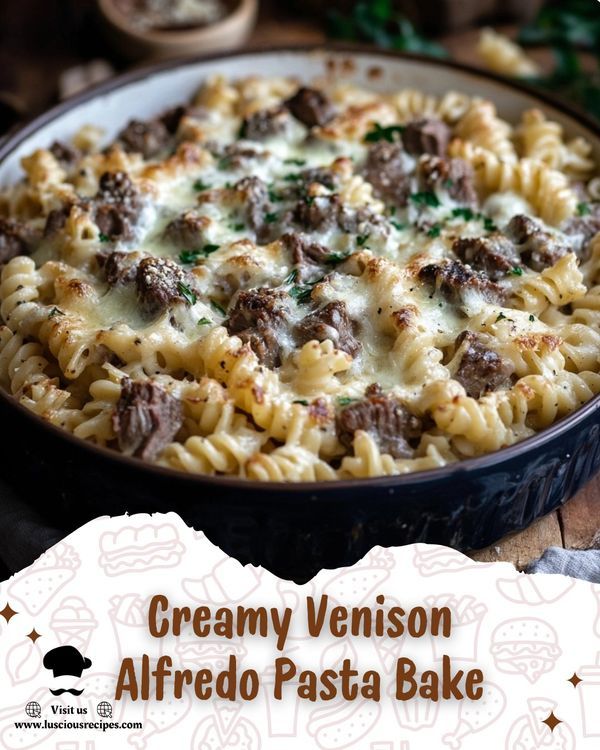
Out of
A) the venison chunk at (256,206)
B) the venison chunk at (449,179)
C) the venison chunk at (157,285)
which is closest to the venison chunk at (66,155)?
the venison chunk at (256,206)

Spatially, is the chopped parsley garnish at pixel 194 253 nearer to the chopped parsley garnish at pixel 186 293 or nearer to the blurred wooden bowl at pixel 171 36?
the chopped parsley garnish at pixel 186 293

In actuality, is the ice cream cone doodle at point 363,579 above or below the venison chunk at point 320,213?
below

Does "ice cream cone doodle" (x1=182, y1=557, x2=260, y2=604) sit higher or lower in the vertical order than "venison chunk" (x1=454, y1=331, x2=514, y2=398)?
lower

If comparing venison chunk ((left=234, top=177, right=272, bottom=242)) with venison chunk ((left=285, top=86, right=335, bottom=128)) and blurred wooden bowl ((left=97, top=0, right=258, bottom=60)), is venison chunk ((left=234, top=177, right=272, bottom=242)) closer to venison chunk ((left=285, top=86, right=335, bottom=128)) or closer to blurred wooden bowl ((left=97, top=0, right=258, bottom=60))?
venison chunk ((left=285, top=86, right=335, bottom=128))

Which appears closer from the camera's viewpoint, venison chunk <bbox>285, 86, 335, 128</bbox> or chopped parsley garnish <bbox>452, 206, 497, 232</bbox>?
chopped parsley garnish <bbox>452, 206, 497, 232</bbox>

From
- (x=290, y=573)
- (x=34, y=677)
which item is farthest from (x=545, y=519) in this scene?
(x=34, y=677)

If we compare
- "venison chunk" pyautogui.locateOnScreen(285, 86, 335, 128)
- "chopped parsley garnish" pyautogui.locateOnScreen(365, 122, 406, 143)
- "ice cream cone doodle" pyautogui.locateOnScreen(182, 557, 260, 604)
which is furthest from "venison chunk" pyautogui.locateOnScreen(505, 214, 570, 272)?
"ice cream cone doodle" pyautogui.locateOnScreen(182, 557, 260, 604)
